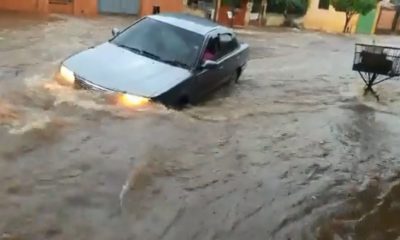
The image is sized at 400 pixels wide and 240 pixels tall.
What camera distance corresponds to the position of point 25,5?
62.9ft

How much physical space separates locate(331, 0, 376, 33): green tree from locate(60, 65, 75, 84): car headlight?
19.4 m

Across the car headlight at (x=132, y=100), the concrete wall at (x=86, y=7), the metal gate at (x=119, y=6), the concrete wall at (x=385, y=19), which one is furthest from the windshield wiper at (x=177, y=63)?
the concrete wall at (x=385, y=19)

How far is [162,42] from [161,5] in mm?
13035

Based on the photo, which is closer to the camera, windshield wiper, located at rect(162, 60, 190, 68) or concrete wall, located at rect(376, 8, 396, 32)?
windshield wiper, located at rect(162, 60, 190, 68)

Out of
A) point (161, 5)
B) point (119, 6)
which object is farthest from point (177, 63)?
point (161, 5)

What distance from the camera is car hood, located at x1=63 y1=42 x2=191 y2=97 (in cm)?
761

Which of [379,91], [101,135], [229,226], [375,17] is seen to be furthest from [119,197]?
[375,17]

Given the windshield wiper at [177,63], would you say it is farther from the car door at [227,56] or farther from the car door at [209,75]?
the car door at [227,56]

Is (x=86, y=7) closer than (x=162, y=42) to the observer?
No

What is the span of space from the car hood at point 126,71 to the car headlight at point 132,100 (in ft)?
0.19

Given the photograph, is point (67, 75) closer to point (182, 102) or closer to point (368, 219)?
point (182, 102)

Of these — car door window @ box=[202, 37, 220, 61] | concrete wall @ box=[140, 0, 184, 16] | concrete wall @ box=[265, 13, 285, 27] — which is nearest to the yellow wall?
concrete wall @ box=[265, 13, 285, 27]

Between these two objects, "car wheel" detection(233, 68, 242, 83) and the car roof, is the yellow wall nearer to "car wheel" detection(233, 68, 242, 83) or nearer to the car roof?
"car wheel" detection(233, 68, 242, 83)

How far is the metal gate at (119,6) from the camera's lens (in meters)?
20.8
